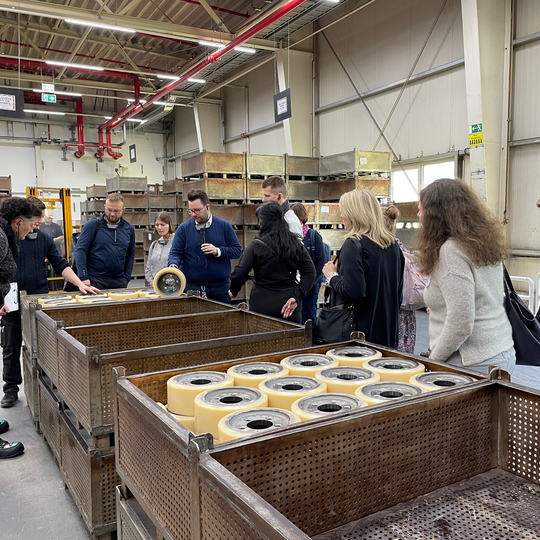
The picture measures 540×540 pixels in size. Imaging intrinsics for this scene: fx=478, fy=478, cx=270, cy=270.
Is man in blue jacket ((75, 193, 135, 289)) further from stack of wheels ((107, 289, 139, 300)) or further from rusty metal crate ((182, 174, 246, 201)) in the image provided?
rusty metal crate ((182, 174, 246, 201))

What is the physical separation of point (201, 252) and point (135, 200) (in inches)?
360

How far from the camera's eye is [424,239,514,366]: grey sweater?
2.00 metres

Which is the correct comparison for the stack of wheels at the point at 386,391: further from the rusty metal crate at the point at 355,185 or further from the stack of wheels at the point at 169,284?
the rusty metal crate at the point at 355,185

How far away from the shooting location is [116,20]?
8.52 metres

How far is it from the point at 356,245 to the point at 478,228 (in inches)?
33.9

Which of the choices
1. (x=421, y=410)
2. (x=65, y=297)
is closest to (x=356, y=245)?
(x=421, y=410)

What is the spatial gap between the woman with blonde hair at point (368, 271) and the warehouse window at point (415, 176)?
6164 mm

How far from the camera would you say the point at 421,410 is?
1.54 m

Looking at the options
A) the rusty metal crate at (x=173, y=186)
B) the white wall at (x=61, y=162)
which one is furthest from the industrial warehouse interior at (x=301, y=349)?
the white wall at (x=61, y=162)

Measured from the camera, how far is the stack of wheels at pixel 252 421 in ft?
4.70

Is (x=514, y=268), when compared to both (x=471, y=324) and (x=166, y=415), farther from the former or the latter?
(x=166, y=415)

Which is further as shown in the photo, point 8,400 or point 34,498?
point 8,400

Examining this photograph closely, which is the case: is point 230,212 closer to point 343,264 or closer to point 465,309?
point 343,264

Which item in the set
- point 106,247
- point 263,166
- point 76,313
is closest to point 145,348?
point 76,313
